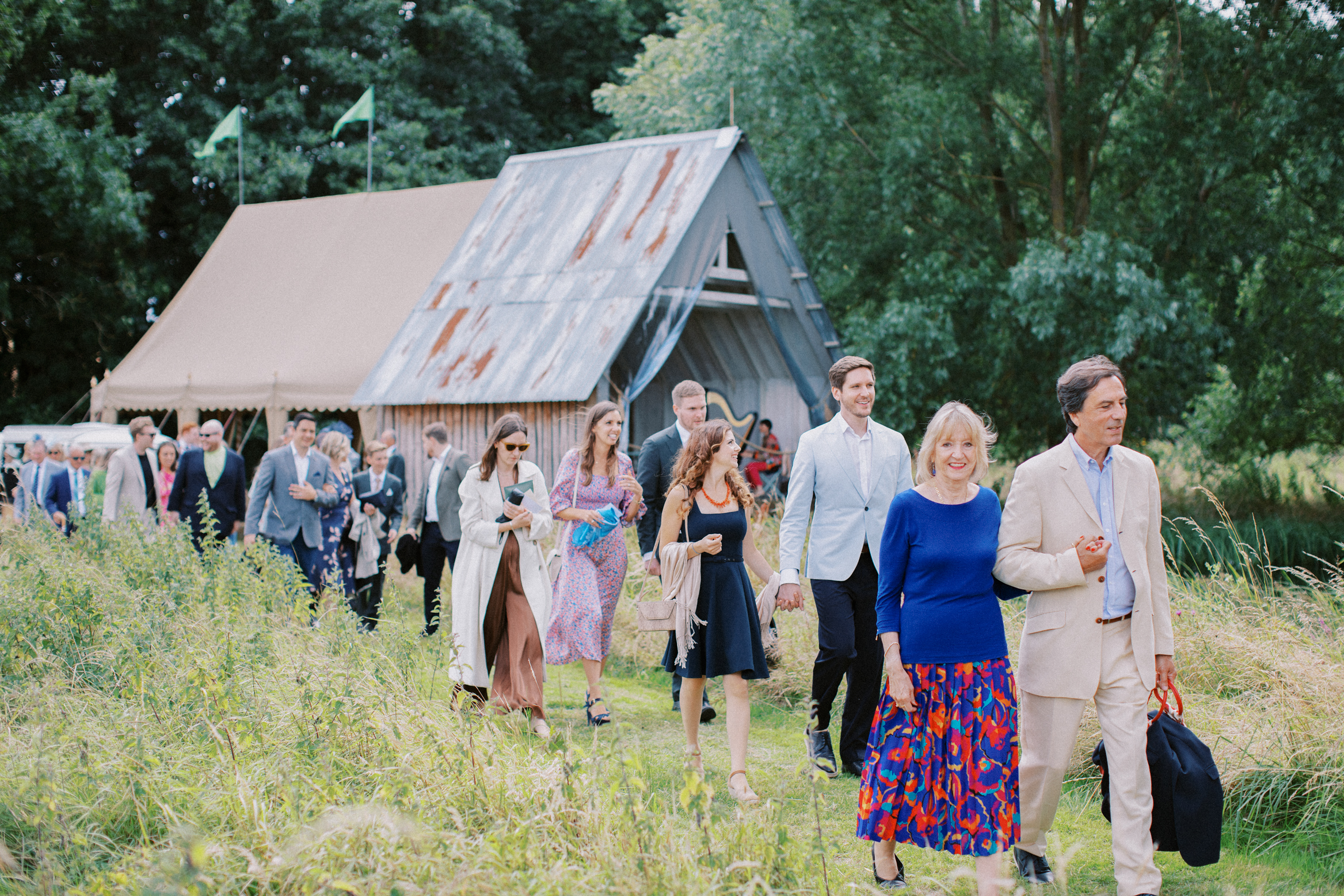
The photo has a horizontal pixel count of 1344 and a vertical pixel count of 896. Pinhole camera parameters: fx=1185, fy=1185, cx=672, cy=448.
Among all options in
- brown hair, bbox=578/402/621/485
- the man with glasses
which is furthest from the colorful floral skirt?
the man with glasses

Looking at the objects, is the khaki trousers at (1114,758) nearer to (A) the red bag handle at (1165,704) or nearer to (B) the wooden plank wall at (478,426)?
(A) the red bag handle at (1165,704)

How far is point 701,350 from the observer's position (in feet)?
59.6

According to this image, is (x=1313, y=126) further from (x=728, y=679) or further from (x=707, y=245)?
(x=728, y=679)

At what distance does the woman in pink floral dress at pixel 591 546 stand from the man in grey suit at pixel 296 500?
3.09 m

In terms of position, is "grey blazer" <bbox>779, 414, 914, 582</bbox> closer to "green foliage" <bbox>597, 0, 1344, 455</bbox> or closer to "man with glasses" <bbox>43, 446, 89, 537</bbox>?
"man with glasses" <bbox>43, 446, 89, 537</bbox>

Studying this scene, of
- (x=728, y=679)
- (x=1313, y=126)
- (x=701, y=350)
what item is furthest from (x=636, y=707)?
(x=1313, y=126)

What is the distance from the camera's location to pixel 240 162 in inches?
961

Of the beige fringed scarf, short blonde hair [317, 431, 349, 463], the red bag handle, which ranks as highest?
short blonde hair [317, 431, 349, 463]

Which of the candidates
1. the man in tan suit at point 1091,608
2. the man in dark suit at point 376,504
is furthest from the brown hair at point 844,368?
the man in dark suit at point 376,504

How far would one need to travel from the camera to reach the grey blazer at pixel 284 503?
9445mm

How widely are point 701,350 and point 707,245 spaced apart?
2.81 meters

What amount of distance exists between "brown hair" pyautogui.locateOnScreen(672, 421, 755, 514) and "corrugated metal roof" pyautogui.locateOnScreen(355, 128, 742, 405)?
26.7 ft

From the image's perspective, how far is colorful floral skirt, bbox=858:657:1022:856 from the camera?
4.07 m

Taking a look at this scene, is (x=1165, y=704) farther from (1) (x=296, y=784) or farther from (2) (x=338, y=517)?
(2) (x=338, y=517)
